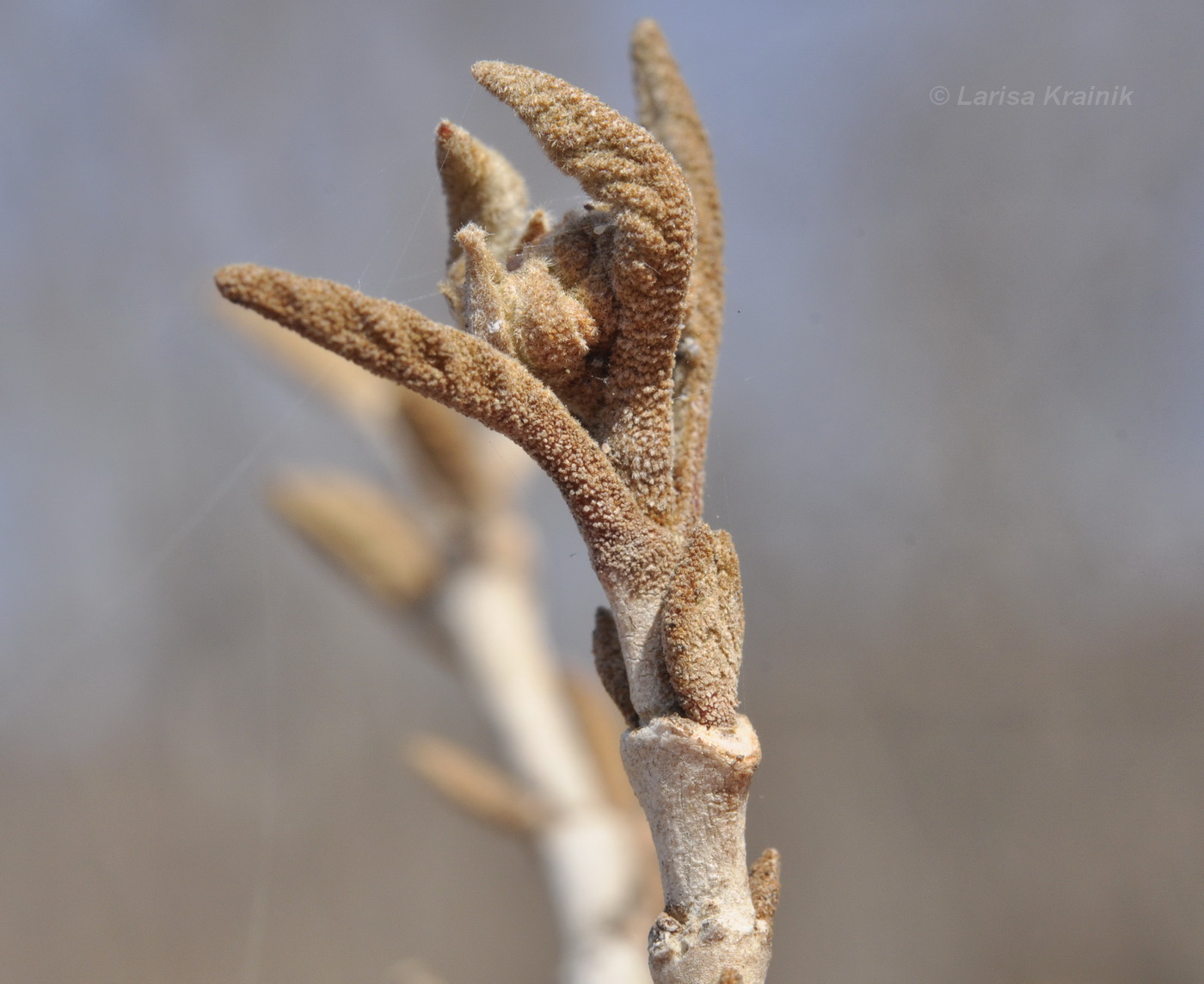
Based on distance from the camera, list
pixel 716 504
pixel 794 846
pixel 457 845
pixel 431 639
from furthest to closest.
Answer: pixel 457 845 < pixel 794 846 < pixel 431 639 < pixel 716 504

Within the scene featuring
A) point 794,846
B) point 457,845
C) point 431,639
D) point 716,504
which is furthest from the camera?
point 457,845

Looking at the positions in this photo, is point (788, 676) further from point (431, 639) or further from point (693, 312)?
point (693, 312)

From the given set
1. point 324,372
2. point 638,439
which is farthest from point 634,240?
point 324,372

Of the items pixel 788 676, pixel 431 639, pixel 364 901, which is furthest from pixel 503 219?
pixel 364 901

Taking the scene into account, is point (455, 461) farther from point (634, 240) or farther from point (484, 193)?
point (634, 240)

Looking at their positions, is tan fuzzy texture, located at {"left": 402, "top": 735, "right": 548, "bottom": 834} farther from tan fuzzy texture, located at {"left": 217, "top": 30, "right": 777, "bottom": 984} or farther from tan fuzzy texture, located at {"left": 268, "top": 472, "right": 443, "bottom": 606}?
tan fuzzy texture, located at {"left": 217, "top": 30, "right": 777, "bottom": 984}

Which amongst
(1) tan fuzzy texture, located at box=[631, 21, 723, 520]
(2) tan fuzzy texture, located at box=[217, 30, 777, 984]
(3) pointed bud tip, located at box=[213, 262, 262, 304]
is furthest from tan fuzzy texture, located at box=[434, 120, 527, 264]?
(3) pointed bud tip, located at box=[213, 262, 262, 304]
